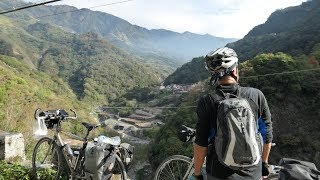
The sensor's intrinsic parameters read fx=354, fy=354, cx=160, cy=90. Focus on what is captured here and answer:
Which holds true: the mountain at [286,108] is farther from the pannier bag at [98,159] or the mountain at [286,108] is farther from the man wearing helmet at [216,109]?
the man wearing helmet at [216,109]

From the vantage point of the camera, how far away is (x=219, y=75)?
2.44m

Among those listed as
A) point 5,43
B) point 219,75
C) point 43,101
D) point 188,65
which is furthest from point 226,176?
point 5,43

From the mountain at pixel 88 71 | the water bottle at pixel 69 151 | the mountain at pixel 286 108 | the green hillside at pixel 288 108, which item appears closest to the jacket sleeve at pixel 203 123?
the water bottle at pixel 69 151

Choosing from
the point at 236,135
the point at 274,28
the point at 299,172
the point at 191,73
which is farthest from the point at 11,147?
the point at 274,28

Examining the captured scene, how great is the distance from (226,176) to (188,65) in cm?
9217

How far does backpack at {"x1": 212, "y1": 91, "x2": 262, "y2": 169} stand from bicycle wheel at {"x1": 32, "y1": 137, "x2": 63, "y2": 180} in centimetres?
275

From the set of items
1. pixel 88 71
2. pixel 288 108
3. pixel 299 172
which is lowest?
pixel 88 71

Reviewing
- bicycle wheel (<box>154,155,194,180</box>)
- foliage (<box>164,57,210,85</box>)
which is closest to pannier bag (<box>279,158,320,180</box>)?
bicycle wheel (<box>154,155,194,180</box>)

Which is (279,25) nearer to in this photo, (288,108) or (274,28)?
(274,28)

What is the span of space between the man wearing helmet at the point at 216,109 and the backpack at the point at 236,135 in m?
0.07

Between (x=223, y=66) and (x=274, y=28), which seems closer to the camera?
(x=223, y=66)

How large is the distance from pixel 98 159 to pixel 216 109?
1.90 m

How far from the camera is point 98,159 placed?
380 centimetres

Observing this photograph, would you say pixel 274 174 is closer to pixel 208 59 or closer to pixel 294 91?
pixel 208 59
